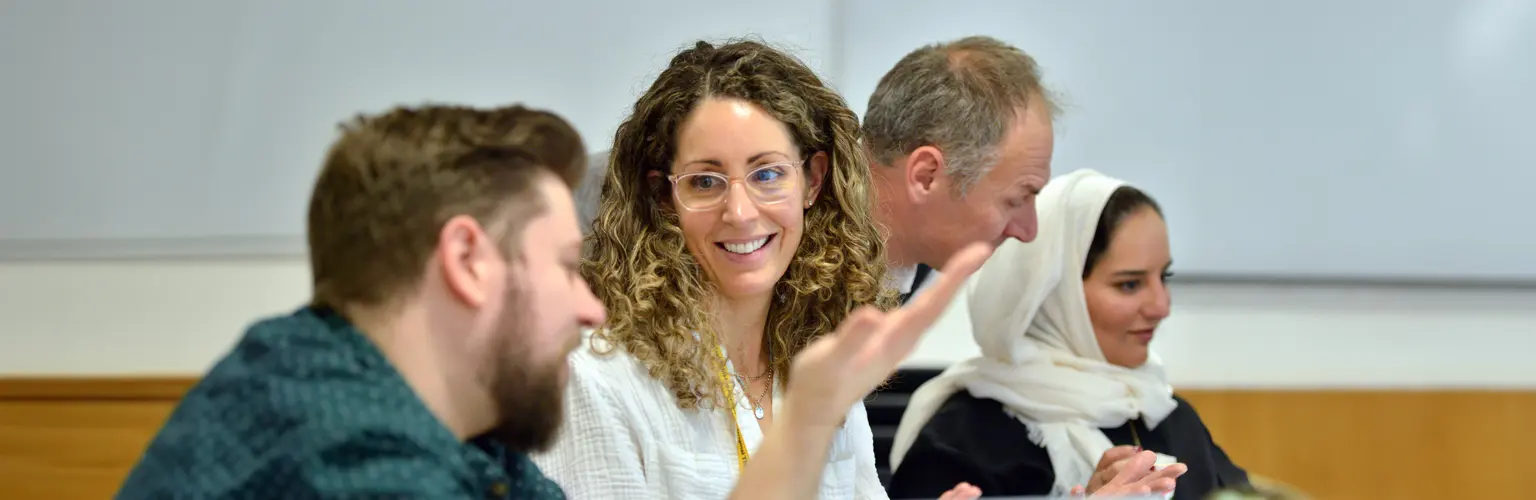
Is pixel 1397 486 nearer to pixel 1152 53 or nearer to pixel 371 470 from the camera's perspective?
pixel 1152 53

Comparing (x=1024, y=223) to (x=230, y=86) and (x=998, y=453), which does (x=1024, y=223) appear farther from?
(x=230, y=86)

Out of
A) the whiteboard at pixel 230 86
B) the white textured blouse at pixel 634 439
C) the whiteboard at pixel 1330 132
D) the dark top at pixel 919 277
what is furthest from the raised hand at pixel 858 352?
the whiteboard at pixel 1330 132

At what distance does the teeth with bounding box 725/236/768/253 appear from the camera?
1.57 m

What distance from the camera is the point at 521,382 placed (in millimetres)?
998

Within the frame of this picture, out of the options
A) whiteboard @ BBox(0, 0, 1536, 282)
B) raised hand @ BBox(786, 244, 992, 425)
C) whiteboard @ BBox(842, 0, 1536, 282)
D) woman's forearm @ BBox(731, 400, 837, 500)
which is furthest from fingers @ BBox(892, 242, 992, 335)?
whiteboard @ BBox(842, 0, 1536, 282)

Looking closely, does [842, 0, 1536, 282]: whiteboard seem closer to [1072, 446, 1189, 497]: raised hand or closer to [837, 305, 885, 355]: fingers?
[1072, 446, 1189, 497]: raised hand

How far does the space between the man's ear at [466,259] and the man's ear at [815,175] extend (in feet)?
2.39

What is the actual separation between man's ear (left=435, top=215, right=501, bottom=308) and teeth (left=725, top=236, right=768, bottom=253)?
24.1 inches

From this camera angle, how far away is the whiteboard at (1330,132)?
3.26 metres

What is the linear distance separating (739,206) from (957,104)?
0.90 m

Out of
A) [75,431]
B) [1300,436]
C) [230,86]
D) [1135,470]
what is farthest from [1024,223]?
[75,431]

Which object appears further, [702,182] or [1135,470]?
[1135,470]

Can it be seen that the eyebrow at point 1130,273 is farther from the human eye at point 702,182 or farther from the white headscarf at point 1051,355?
the human eye at point 702,182

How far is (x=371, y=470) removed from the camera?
35.3 inches
